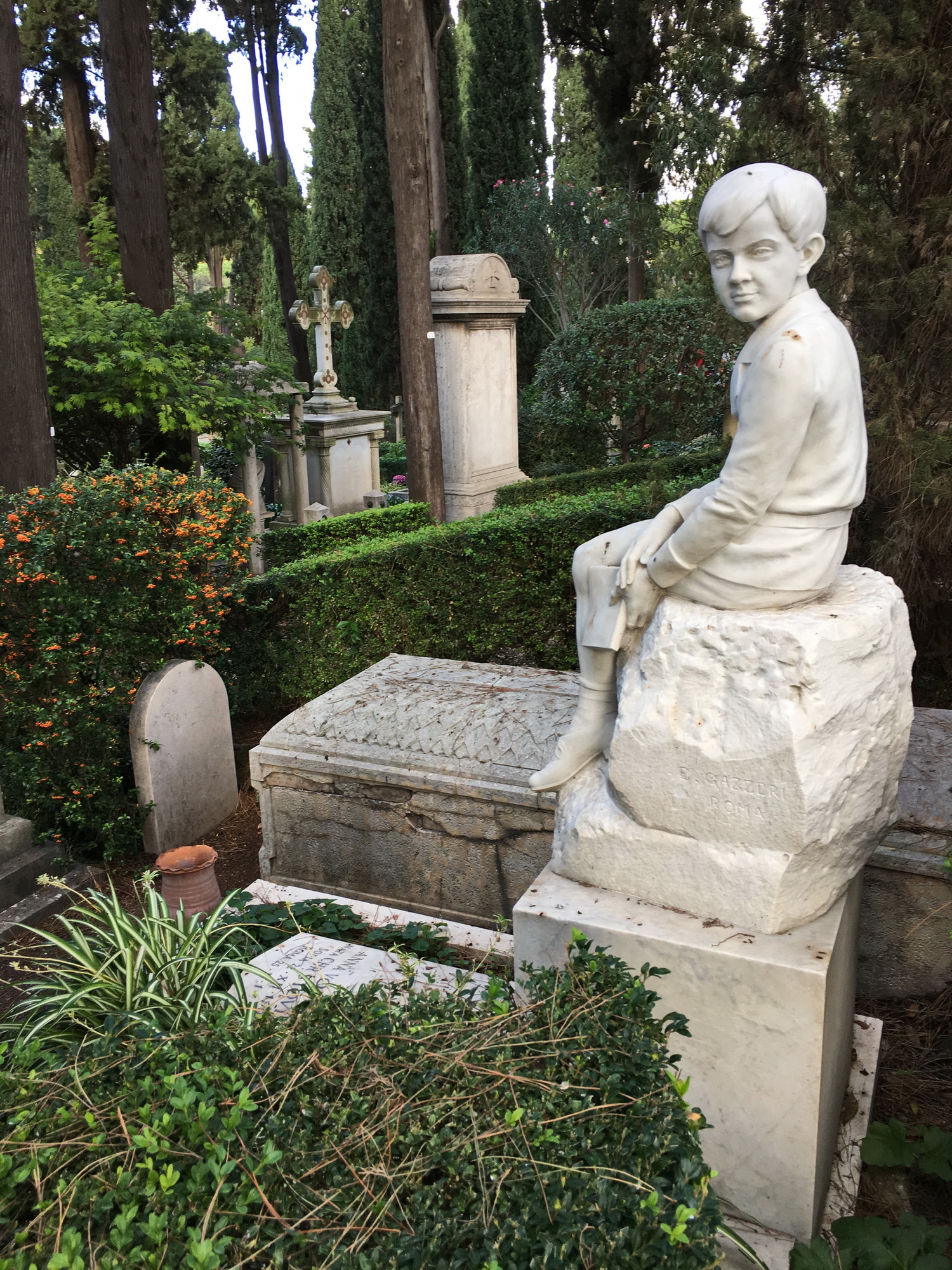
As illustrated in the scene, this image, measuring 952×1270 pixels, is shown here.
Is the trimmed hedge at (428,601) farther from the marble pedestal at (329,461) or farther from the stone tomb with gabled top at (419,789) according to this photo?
the marble pedestal at (329,461)

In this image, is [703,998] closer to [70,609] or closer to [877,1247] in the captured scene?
[877,1247]

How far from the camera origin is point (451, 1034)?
2.15 meters

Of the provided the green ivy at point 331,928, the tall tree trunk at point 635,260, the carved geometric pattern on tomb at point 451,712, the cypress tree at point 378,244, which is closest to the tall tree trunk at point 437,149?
the cypress tree at point 378,244

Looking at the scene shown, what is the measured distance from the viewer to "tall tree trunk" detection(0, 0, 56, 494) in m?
6.33

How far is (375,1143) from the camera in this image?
1.86 metres

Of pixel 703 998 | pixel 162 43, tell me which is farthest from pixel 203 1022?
pixel 162 43

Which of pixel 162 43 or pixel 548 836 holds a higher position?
pixel 162 43

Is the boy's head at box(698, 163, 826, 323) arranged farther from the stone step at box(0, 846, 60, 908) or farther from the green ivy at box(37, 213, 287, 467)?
the green ivy at box(37, 213, 287, 467)

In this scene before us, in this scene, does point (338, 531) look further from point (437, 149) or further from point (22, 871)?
point (437, 149)

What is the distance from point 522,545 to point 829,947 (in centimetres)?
372

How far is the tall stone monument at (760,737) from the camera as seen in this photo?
2342mm

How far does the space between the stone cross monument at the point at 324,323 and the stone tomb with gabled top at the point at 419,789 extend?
7896 millimetres

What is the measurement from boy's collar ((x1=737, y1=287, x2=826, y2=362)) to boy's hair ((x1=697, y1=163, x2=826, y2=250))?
126mm

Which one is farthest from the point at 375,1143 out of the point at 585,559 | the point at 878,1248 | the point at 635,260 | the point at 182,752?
the point at 635,260
